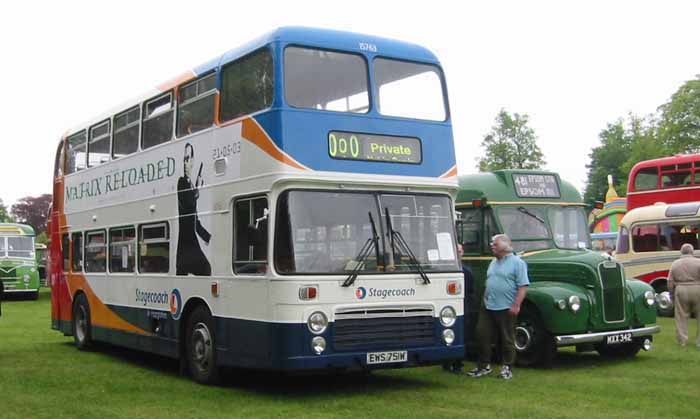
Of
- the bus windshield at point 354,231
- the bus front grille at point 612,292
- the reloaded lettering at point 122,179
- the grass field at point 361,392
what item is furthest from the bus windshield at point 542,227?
the reloaded lettering at point 122,179

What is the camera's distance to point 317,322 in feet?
33.1

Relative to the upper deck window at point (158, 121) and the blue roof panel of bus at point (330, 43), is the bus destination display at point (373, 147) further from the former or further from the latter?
the upper deck window at point (158, 121)

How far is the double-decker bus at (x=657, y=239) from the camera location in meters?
22.1

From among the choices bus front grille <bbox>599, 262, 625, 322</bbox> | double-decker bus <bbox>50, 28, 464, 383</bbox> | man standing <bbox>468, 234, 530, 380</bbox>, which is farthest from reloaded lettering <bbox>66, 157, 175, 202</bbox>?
bus front grille <bbox>599, 262, 625, 322</bbox>

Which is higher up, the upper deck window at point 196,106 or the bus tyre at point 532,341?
the upper deck window at point 196,106

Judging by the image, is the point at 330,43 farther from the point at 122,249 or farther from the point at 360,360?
the point at 122,249

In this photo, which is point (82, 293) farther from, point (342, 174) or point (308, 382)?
point (342, 174)

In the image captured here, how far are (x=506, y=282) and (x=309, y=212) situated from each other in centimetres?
318

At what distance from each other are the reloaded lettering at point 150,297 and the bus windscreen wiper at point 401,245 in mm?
3915

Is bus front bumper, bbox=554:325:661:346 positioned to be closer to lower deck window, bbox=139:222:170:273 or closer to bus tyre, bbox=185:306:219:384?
bus tyre, bbox=185:306:219:384

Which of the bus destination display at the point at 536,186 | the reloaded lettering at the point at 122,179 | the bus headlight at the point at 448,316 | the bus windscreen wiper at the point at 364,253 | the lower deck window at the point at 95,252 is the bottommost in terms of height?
the bus headlight at the point at 448,316

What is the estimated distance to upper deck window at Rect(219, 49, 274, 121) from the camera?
34.5 ft

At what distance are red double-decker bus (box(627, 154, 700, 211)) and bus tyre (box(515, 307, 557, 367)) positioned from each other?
14.0 meters

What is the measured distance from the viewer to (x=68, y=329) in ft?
56.7
